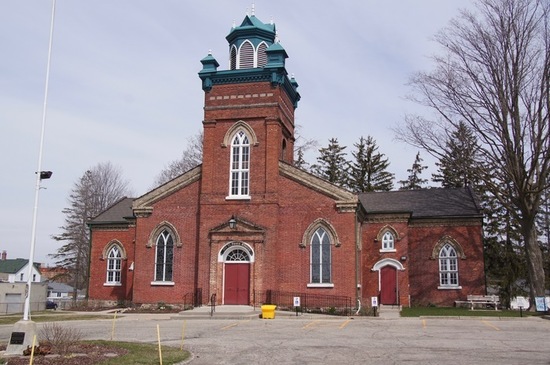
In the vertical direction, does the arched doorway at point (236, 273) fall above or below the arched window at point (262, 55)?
below

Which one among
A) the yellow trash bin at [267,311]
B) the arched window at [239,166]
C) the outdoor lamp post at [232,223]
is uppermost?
the arched window at [239,166]

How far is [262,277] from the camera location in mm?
27953

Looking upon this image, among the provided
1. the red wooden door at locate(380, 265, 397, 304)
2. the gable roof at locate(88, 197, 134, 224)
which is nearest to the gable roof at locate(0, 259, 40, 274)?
the gable roof at locate(88, 197, 134, 224)

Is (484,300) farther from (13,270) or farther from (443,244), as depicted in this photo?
(13,270)

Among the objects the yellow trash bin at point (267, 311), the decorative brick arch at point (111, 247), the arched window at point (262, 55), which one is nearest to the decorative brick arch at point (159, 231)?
the decorative brick arch at point (111, 247)

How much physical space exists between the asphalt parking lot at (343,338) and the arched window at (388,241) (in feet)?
32.0

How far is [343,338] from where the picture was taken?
1681cm

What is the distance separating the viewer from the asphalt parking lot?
Answer: 13.0 meters

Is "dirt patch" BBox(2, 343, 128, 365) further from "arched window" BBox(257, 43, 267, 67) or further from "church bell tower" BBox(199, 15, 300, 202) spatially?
"arched window" BBox(257, 43, 267, 67)

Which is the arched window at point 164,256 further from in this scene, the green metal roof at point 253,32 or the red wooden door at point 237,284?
the green metal roof at point 253,32

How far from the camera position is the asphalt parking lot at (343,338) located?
13000 millimetres

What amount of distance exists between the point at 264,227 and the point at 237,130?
18.0ft

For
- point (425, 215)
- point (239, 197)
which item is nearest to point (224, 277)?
point (239, 197)

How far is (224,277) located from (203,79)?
35.2 feet
